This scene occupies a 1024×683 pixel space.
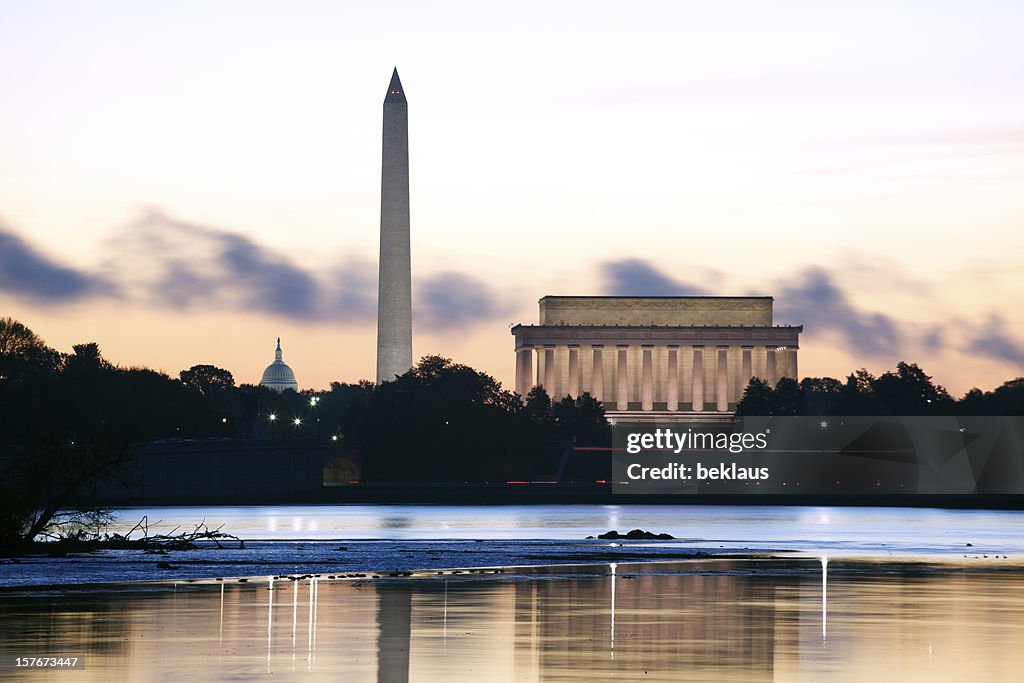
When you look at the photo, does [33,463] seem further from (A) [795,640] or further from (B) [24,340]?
(B) [24,340]

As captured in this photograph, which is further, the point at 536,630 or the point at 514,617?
the point at 514,617

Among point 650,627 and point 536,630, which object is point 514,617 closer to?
point 536,630

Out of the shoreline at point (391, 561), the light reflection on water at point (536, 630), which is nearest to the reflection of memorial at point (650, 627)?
the light reflection on water at point (536, 630)

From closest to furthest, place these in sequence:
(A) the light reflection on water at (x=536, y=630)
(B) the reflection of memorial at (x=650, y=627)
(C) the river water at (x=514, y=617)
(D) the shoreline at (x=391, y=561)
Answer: (A) the light reflection on water at (x=536, y=630) < (C) the river water at (x=514, y=617) < (B) the reflection of memorial at (x=650, y=627) < (D) the shoreline at (x=391, y=561)

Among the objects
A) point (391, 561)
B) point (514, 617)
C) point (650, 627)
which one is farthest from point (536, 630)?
point (391, 561)

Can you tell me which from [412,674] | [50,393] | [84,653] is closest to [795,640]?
[412,674]

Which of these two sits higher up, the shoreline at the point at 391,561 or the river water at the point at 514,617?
the shoreline at the point at 391,561

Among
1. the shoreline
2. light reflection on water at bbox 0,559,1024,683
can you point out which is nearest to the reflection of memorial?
light reflection on water at bbox 0,559,1024,683

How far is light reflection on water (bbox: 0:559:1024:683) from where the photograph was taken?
2628cm

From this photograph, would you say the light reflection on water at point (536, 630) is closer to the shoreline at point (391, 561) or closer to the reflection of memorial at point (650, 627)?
the reflection of memorial at point (650, 627)

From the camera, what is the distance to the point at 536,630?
32281mm

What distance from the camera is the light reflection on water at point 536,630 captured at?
2628 cm

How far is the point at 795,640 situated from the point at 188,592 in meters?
16.0

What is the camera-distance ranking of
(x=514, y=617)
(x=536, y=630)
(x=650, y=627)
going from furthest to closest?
(x=514, y=617) → (x=650, y=627) → (x=536, y=630)
